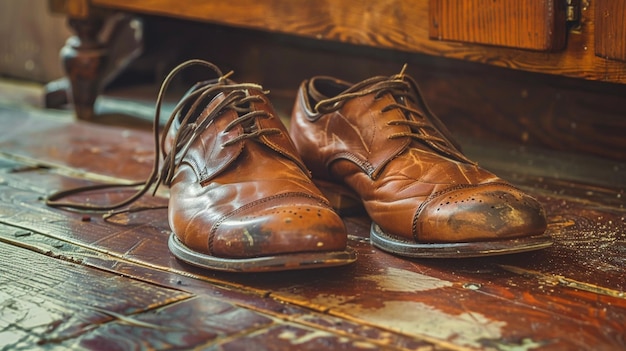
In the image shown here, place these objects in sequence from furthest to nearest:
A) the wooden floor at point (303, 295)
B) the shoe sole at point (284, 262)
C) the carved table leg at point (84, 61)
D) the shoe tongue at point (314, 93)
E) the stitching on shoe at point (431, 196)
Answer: the carved table leg at point (84, 61)
the shoe tongue at point (314, 93)
the stitching on shoe at point (431, 196)
the shoe sole at point (284, 262)
the wooden floor at point (303, 295)

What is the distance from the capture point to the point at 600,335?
87 centimetres

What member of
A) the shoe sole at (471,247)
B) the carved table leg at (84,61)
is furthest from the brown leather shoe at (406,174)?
the carved table leg at (84,61)

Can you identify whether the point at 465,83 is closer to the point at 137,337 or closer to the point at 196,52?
the point at 196,52

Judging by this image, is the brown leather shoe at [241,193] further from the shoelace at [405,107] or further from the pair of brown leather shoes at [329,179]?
the shoelace at [405,107]

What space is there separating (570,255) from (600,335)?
26 cm

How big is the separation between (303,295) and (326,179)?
13.8 inches

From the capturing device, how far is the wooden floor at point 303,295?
2.83ft

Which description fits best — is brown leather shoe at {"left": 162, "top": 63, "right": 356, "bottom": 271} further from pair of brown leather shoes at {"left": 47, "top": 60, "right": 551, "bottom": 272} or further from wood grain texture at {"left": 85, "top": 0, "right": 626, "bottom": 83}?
wood grain texture at {"left": 85, "top": 0, "right": 626, "bottom": 83}

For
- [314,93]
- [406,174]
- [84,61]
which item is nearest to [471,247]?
[406,174]

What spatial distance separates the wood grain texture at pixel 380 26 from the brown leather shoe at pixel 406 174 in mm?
277

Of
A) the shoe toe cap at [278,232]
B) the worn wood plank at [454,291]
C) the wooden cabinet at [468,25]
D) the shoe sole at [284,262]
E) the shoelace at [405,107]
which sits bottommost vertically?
the worn wood plank at [454,291]

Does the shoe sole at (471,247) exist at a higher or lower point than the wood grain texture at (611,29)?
lower

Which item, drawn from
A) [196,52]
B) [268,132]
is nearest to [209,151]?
[268,132]

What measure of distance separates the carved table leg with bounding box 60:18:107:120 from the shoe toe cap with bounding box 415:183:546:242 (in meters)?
1.27
